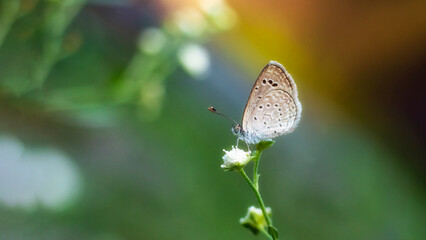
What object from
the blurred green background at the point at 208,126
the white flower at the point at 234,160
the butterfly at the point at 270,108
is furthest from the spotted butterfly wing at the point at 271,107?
the blurred green background at the point at 208,126

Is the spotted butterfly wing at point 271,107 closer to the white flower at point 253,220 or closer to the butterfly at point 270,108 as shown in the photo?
the butterfly at point 270,108

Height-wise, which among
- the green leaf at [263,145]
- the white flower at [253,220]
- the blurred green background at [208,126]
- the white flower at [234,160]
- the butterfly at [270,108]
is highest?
the blurred green background at [208,126]

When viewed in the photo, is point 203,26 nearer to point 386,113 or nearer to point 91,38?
point 91,38

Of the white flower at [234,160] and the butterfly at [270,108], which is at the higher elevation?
the butterfly at [270,108]

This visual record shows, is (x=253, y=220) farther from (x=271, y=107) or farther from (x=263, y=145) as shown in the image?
(x=271, y=107)

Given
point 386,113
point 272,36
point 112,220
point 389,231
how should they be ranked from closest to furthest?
point 112,220 → point 389,231 → point 272,36 → point 386,113

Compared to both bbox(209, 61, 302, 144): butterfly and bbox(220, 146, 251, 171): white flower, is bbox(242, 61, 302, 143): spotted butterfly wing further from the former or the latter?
bbox(220, 146, 251, 171): white flower

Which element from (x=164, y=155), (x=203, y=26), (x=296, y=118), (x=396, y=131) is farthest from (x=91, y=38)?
(x=396, y=131)

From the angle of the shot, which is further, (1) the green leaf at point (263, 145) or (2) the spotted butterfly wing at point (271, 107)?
(2) the spotted butterfly wing at point (271, 107)
